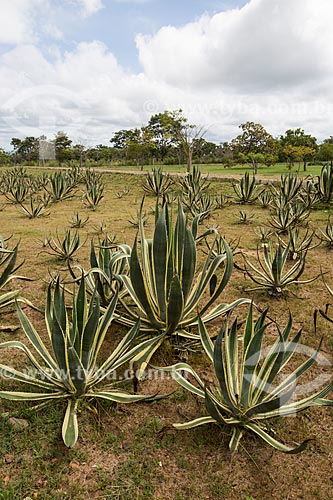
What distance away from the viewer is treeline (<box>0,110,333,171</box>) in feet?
84.1

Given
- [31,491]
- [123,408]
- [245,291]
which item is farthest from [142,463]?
[245,291]

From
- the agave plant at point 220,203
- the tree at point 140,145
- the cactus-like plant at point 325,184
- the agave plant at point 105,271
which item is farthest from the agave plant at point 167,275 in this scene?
the tree at point 140,145

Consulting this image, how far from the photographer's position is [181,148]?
32.5 meters

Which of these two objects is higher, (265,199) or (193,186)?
(193,186)

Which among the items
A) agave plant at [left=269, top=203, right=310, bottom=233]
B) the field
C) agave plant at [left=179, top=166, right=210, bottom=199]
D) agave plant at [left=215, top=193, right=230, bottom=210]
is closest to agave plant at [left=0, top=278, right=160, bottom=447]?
the field

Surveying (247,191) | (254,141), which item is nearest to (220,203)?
(247,191)

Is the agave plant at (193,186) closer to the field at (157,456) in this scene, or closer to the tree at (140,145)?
the field at (157,456)

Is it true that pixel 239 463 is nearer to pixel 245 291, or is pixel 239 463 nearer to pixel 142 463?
pixel 142 463

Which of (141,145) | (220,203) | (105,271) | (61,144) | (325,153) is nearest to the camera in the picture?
(105,271)

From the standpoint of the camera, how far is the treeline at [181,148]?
25641 millimetres

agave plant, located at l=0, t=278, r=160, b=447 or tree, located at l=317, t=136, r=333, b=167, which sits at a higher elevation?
tree, located at l=317, t=136, r=333, b=167

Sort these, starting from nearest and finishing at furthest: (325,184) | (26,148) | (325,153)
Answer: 1. (325,184)
2. (325,153)
3. (26,148)

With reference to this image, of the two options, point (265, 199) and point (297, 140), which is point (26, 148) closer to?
point (297, 140)

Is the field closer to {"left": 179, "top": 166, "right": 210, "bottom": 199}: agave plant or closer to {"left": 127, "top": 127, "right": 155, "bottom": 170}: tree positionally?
{"left": 179, "top": 166, "right": 210, "bottom": 199}: agave plant
